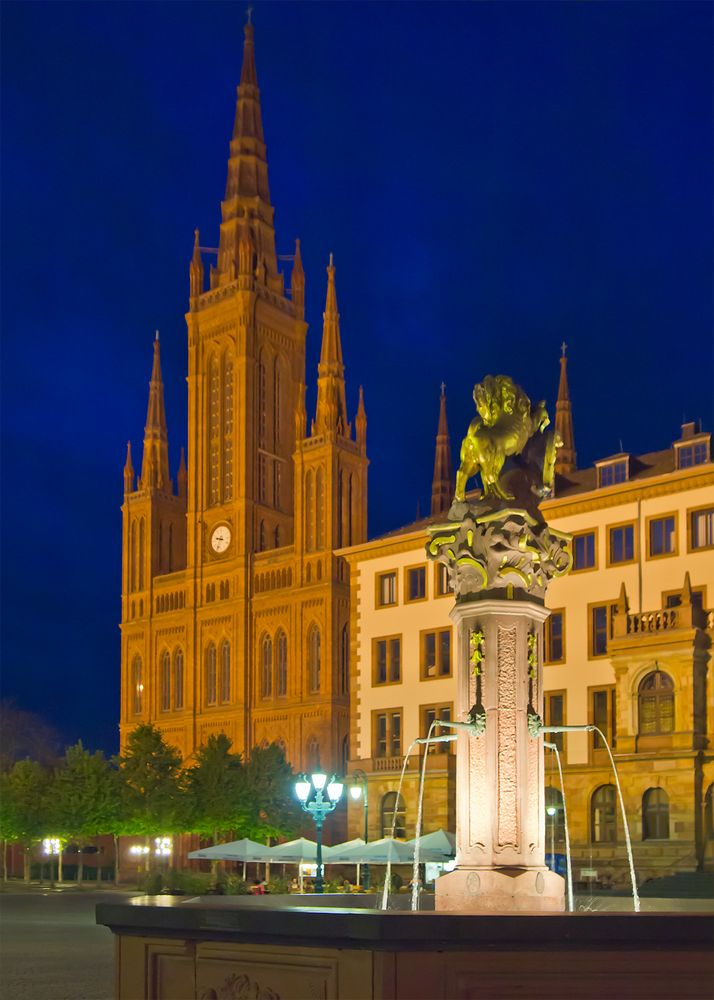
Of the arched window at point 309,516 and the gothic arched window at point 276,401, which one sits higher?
the gothic arched window at point 276,401

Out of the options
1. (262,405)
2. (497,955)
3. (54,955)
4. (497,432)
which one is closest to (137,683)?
(262,405)

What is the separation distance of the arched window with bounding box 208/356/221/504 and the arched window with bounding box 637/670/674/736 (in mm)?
53533

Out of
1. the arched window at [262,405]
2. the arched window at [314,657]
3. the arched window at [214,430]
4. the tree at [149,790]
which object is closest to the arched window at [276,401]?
the arched window at [262,405]

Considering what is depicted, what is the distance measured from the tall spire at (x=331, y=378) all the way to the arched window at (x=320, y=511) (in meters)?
3.55

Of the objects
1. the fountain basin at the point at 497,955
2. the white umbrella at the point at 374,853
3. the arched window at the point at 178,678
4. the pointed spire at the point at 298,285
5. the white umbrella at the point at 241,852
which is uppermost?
the pointed spire at the point at 298,285

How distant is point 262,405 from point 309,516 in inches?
483

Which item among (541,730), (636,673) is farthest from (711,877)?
(541,730)

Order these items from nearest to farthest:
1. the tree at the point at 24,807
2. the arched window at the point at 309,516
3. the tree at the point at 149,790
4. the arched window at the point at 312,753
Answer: the tree at the point at 149,790
the tree at the point at 24,807
the arched window at the point at 312,753
the arched window at the point at 309,516

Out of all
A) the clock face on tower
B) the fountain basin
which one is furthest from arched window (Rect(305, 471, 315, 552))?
the fountain basin

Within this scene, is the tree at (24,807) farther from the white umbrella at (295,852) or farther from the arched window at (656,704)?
the arched window at (656,704)

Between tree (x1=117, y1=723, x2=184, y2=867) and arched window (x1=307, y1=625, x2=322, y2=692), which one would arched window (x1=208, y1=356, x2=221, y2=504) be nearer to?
arched window (x1=307, y1=625, x2=322, y2=692)

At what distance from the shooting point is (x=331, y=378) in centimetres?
9212

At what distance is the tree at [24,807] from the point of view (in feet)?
237

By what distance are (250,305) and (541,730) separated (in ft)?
277
